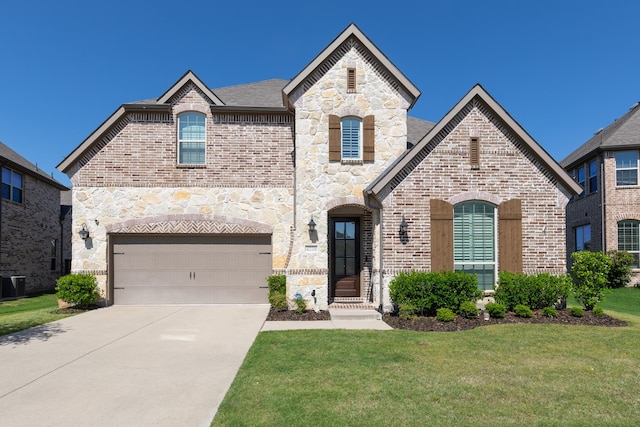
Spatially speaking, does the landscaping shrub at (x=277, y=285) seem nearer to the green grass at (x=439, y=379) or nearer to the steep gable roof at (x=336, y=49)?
the green grass at (x=439, y=379)

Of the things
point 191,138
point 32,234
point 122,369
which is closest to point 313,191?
point 191,138

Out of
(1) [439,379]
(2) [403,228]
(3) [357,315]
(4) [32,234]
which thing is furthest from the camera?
(4) [32,234]

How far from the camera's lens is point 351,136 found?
1254 centimetres

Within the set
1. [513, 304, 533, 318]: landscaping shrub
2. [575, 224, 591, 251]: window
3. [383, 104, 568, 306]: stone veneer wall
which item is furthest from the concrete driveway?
[575, 224, 591, 251]: window

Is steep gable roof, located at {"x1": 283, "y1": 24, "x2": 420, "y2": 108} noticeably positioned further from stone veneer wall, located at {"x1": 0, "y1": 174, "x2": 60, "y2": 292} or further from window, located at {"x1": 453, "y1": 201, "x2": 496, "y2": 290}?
stone veneer wall, located at {"x1": 0, "y1": 174, "x2": 60, "y2": 292}

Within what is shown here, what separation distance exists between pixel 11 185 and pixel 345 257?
1682cm

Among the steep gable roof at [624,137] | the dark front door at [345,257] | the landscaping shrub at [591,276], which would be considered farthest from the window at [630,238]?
the dark front door at [345,257]

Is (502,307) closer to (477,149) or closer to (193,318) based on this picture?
(477,149)

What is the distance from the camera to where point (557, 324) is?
9.53 m

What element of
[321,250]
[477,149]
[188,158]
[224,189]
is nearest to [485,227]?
[477,149]

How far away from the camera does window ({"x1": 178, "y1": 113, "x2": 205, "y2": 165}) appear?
1391 centimetres

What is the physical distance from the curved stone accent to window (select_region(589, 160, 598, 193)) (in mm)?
17786

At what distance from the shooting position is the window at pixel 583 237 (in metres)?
21.7

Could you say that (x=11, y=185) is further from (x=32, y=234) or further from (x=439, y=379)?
(x=439, y=379)
